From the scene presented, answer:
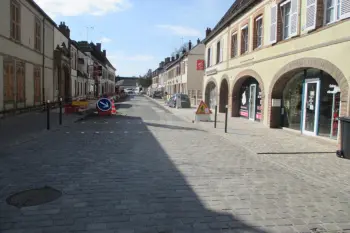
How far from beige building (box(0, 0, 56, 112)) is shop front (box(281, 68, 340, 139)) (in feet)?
43.6

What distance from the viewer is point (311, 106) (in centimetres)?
A: 1295

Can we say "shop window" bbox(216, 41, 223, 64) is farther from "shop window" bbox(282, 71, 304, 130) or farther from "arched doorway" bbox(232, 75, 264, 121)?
"shop window" bbox(282, 71, 304, 130)

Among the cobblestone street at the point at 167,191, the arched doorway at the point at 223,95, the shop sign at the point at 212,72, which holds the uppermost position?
the shop sign at the point at 212,72

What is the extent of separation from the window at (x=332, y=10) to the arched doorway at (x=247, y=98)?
6305mm

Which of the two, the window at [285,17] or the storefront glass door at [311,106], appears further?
the window at [285,17]

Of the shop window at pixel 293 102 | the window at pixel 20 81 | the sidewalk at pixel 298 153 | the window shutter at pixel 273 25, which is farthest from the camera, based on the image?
the window at pixel 20 81

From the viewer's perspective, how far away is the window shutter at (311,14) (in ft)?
39.0

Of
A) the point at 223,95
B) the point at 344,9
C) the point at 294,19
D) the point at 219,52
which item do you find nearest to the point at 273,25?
the point at 294,19

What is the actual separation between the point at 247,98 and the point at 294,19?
785 cm

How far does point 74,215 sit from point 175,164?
355 cm

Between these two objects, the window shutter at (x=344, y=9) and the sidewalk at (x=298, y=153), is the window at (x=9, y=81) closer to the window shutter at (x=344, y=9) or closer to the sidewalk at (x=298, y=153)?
the sidewalk at (x=298, y=153)

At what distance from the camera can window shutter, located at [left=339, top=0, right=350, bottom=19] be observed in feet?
32.6

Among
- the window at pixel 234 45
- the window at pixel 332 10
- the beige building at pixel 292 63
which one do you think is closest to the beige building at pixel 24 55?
the beige building at pixel 292 63

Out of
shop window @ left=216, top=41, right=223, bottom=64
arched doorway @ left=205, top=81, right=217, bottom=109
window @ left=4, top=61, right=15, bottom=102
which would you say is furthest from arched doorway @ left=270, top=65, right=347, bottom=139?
arched doorway @ left=205, top=81, right=217, bottom=109
